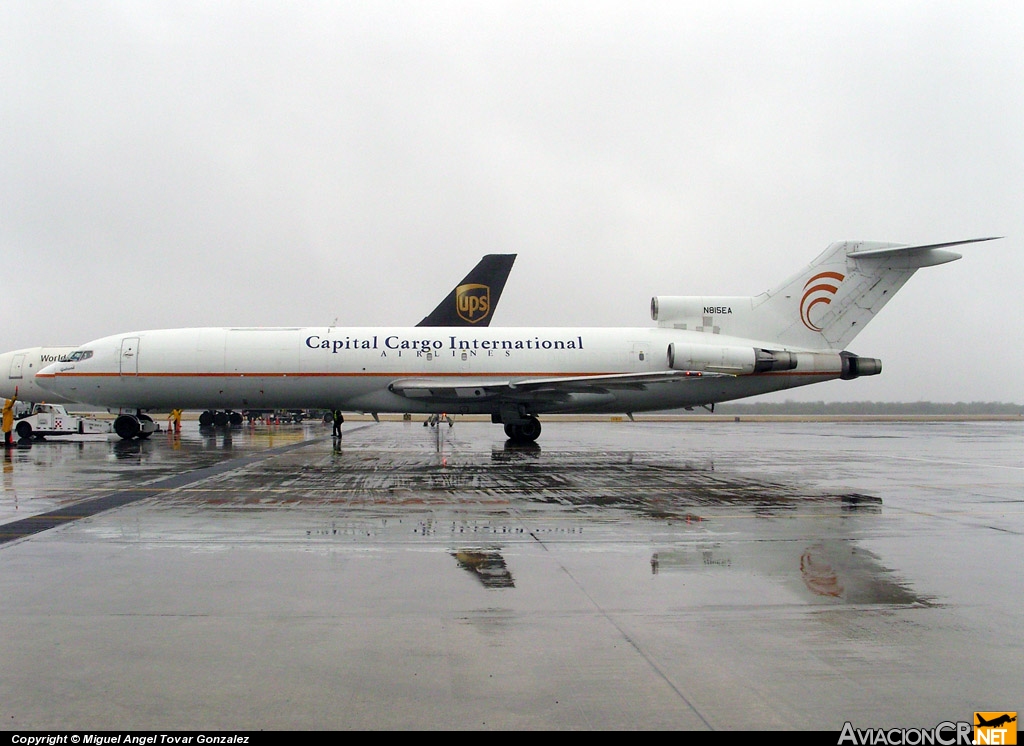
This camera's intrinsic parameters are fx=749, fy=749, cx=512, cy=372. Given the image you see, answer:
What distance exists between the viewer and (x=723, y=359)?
77.6ft

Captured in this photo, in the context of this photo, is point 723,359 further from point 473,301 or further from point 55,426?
point 55,426

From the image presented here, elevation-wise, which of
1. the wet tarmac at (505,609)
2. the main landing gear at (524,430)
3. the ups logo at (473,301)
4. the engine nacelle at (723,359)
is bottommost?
the wet tarmac at (505,609)

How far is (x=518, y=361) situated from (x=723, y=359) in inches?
256

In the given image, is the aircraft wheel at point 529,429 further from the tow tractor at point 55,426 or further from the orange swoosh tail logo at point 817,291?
the tow tractor at point 55,426

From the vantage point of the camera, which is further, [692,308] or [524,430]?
[692,308]

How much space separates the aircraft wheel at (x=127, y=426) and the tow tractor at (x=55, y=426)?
72.1 inches

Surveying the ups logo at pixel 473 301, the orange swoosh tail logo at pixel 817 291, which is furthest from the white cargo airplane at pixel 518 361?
the ups logo at pixel 473 301

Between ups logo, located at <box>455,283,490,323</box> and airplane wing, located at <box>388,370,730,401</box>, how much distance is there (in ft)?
43.3

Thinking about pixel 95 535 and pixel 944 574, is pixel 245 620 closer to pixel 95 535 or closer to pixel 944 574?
pixel 95 535

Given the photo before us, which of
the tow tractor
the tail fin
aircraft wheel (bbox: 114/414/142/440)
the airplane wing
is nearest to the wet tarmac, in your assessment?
the airplane wing

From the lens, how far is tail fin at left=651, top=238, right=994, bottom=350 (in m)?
24.4

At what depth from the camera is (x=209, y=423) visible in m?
39.1

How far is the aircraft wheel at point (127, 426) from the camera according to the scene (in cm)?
2717

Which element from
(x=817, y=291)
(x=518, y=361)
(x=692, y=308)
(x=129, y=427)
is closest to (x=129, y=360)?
(x=129, y=427)
